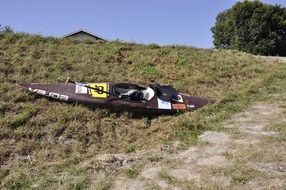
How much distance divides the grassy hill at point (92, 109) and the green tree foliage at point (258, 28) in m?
9.25

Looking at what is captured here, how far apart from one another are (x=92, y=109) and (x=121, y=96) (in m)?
0.72

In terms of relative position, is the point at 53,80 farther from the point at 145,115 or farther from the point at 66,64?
the point at 145,115

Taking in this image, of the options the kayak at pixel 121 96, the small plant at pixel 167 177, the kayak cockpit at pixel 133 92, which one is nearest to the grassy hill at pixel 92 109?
the kayak at pixel 121 96

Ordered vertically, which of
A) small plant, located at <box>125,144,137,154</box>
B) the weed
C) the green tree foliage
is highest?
the green tree foliage

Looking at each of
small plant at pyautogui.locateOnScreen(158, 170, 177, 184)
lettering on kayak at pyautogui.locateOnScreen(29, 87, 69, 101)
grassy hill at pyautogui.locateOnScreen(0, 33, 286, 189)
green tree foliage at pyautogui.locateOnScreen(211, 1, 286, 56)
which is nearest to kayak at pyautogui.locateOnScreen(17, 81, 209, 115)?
lettering on kayak at pyautogui.locateOnScreen(29, 87, 69, 101)

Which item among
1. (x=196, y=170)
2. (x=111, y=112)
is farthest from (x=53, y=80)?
(x=196, y=170)

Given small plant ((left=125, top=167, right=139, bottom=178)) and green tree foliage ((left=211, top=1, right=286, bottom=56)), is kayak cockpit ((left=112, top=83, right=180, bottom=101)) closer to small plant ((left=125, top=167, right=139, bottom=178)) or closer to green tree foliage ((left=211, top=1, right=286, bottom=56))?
small plant ((left=125, top=167, right=139, bottom=178))

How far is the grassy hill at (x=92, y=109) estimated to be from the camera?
7477 mm

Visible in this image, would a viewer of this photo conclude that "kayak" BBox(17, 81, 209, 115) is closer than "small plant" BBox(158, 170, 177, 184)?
No

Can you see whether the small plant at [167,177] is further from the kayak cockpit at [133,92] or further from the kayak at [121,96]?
the kayak cockpit at [133,92]

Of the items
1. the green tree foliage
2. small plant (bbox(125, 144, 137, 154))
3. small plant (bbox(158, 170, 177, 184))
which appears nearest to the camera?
small plant (bbox(158, 170, 177, 184))

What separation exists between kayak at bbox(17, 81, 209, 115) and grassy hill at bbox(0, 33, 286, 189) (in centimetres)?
18

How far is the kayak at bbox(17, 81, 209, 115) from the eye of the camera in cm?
948

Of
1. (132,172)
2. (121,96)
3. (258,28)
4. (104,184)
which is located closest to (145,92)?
(121,96)
